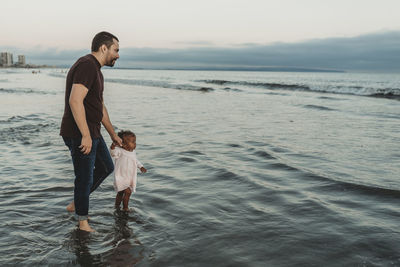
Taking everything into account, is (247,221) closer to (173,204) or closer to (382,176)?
(173,204)

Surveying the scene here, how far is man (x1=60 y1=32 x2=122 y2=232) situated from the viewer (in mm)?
3354

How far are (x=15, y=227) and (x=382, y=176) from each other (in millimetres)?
6090

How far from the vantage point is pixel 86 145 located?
348 cm

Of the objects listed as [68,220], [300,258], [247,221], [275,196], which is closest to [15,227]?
[68,220]

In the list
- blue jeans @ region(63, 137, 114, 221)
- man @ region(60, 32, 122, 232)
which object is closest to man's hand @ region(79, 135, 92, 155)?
man @ region(60, 32, 122, 232)

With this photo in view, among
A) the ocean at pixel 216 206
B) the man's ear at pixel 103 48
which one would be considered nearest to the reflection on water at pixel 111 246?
the ocean at pixel 216 206

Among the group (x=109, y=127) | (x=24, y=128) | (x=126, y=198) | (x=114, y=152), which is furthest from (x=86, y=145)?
(x=24, y=128)

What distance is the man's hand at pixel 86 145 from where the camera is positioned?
3.46 m

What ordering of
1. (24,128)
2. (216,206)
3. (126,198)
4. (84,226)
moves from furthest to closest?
(24,128)
(216,206)
(126,198)
(84,226)

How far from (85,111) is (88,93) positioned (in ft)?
0.65

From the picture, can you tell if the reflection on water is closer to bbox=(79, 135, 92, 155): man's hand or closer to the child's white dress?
the child's white dress

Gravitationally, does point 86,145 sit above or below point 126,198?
above

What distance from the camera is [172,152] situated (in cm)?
815

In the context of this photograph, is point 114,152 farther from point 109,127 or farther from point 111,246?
point 111,246
